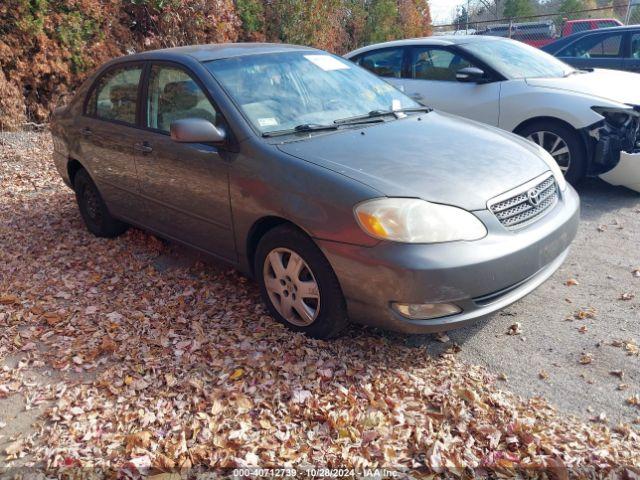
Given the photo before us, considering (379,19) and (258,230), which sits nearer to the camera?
(258,230)

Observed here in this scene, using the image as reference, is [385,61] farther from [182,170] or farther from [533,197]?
[533,197]

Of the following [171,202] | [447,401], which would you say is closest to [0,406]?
[171,202]

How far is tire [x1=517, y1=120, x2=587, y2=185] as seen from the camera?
5.70 metres

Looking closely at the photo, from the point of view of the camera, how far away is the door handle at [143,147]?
13.8 ft

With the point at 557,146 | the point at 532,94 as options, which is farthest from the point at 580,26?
the point at 557,146

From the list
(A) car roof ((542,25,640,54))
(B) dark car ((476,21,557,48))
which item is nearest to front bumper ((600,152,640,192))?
(A) car roof ((542,25,640,54))

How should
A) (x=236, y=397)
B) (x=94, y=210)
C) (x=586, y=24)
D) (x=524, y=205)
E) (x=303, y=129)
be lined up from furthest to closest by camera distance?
(x=586, y=24) → (x=94, y=210) → (x=303, y=129) → (x=524, y=205) → (x=236, y=397)

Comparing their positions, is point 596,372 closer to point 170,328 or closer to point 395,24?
point 170,328

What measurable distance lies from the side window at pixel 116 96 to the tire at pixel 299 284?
177 centimetres

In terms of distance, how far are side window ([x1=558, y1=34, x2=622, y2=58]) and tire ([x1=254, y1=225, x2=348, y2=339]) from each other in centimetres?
818

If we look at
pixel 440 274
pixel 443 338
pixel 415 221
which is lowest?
pixel 443 338

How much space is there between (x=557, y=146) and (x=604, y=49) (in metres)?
4.70

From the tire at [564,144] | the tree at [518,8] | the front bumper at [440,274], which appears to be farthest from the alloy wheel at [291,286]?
the tree at [518,8]

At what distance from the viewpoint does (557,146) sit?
5848 mm
